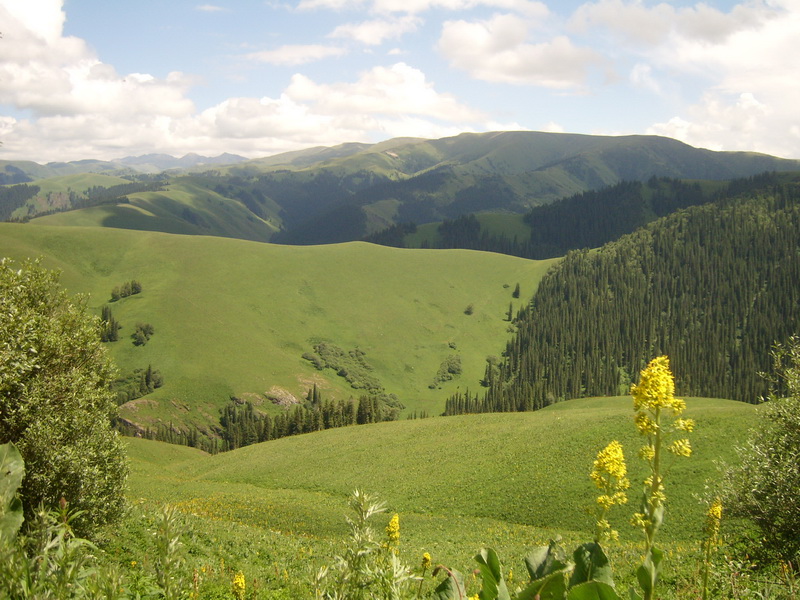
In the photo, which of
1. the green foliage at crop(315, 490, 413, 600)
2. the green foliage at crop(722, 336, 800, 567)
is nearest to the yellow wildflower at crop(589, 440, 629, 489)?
the green foliage at crop(315, 490, 413, 600)

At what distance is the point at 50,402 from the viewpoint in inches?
795

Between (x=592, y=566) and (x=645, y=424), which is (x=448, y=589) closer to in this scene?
(x=592, y=566)

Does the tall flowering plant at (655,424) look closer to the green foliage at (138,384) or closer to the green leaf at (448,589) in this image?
the green leaf at (448,589)

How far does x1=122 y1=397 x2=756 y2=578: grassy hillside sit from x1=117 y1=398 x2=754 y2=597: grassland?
0.54 ft

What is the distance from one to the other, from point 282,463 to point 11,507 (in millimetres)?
71867

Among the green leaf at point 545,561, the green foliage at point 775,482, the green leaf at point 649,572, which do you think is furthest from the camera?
the green foliage at point 775,482

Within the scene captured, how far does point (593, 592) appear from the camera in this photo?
2.87 m

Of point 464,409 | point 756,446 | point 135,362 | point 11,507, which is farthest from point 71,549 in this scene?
point 135,362

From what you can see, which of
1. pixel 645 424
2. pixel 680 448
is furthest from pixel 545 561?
pixel 680 448

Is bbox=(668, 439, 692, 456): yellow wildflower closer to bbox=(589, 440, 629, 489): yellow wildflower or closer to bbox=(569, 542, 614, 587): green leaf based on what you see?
bbox=(589, 440, 629, 489): yellow wildflower

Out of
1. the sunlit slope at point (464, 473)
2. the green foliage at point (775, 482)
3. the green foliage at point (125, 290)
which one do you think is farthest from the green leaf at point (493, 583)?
the green foliage at point (125, 290)

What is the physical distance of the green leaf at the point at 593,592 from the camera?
2824 mm

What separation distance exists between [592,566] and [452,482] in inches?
2179

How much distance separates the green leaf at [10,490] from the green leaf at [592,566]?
3.47m
